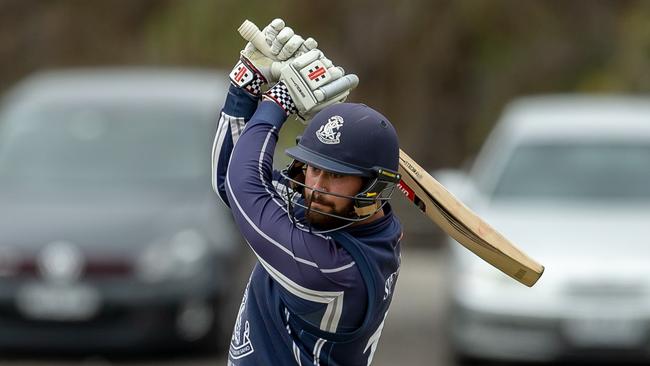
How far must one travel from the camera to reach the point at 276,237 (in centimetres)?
417

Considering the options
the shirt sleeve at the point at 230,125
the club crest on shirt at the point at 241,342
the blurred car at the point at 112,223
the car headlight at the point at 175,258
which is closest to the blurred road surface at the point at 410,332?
the blurred car at the point at 112,223

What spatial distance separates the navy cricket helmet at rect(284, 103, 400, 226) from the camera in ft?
13.5

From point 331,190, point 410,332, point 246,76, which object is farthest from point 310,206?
point 410,332

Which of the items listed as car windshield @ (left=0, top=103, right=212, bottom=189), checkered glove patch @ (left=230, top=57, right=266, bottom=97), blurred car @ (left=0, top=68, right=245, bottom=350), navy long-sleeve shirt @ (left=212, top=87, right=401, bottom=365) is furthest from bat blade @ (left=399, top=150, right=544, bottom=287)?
car windshield @ (left=0, top=103, right=212, bottom=189)

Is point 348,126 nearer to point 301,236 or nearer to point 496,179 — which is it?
point 301,236

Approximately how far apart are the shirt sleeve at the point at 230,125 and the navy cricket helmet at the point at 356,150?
25 cm

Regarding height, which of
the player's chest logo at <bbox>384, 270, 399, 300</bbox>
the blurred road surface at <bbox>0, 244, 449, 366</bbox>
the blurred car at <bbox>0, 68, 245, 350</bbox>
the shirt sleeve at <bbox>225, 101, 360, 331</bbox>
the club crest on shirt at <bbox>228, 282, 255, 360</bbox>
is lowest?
the blurred road surface at <bbox>0, 244, 449, 366</bbox>

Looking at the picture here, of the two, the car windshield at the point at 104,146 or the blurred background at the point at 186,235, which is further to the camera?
Result: the car windshield at the point at 104,146

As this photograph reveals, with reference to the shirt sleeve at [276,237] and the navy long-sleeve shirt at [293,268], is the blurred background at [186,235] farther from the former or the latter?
the shirt sleeve at [276,237]

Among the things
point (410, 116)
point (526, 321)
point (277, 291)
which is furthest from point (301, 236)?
point (410, 116)

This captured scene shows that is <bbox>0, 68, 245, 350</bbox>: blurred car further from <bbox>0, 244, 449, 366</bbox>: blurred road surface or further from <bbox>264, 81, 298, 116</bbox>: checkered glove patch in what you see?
<bbox>264, 81, 298, 116</bbox>: checkered glove patch

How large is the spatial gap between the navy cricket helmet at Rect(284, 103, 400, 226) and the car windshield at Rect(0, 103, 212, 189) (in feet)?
20.0

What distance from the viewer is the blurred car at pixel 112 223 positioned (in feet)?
30.7

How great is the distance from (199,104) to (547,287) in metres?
2.91
